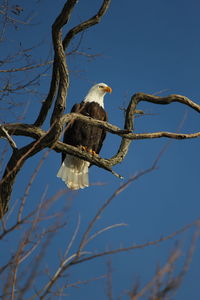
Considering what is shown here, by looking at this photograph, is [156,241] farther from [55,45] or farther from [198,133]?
[198,133]

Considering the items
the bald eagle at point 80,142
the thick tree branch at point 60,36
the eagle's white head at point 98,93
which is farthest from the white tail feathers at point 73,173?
the thick tree branch at point 60,36

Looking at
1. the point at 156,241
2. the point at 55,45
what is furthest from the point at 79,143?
the point at 156,241

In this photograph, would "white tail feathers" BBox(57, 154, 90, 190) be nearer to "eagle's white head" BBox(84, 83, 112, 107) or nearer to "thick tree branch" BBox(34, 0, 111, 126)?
"eagle's white head" BBox(84, 83, 112, 107)

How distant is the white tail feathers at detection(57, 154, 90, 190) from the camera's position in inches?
233

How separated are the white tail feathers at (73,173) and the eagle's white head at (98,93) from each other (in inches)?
37.7

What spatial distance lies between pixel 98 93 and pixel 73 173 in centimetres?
133

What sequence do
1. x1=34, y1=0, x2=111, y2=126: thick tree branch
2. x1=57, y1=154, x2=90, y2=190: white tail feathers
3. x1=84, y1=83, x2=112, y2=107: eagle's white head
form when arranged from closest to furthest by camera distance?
1. x1=34, y1=0, x2=111, y2=126: thick tree branch
2. x1=57, y1=154, x2=90, y2=190: white tail feathers
3. x1=84, y1=83, x2=112, y2=107: eagle's white head

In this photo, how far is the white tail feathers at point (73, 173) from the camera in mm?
5914

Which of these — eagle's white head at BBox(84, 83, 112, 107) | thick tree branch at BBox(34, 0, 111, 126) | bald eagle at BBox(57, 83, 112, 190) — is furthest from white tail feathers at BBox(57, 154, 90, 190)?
thick tree branch at BBox(34, 0, 111, 126)

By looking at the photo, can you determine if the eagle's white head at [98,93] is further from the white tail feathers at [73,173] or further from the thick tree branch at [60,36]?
the thick tree branch at [60,36]

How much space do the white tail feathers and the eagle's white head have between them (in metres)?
0.96

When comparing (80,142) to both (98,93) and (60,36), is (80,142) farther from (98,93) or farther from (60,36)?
(60,36)

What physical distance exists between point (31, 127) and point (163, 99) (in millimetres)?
1081

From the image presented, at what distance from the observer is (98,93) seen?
660cm
